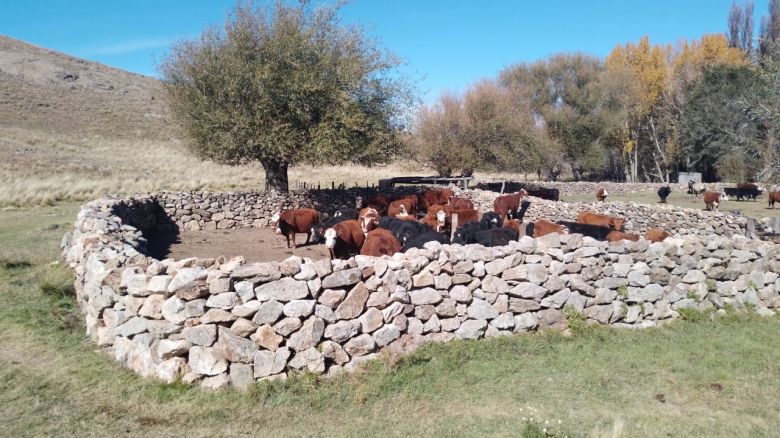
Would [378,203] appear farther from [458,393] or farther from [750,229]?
[458,393]

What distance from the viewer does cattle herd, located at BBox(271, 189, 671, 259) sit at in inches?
503

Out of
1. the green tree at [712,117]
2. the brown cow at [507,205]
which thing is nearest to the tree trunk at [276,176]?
the brown cow at [507,205]

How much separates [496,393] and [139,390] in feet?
13.1

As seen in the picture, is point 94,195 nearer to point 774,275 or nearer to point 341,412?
point 341,412

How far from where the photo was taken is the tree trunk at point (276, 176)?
22.3m

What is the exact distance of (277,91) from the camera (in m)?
19.2

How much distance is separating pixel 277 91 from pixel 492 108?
64.4ft

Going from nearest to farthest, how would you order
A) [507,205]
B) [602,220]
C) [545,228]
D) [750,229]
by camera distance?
[545,228] → [750,229] → [602,220] → [507,205]

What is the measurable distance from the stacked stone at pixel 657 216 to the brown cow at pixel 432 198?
3922 mm

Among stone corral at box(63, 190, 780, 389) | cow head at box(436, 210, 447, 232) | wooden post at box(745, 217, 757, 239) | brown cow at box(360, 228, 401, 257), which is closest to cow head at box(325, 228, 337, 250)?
brown cow at box(360, 228, 401, 257)

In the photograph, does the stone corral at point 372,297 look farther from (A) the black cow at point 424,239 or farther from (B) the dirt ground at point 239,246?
(B) the dirt ground at point 239,246

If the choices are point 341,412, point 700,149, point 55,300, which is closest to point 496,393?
point 341,412

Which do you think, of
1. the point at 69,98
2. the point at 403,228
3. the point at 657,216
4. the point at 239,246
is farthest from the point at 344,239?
the point at 69,98

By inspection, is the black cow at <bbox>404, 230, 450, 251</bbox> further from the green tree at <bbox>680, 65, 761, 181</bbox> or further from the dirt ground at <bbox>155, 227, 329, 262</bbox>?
the green tree at <bbox>680, 65, 761, 181</bbox>
